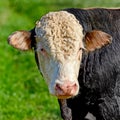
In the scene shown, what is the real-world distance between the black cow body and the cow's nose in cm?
87

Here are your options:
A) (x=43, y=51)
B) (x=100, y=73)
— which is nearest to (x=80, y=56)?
(x=43, y=51)

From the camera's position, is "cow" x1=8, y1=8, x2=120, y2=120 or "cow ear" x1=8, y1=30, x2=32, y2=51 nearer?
"cow" x1=8, y1=8, x2=120, y2=120

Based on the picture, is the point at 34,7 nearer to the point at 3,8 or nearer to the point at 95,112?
the point at 3,8

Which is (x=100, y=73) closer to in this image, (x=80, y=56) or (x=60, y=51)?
(x=80, y=56)

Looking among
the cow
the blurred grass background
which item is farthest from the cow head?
the blurred grass background

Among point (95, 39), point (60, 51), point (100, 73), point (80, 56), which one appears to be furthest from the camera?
point (100, 73)

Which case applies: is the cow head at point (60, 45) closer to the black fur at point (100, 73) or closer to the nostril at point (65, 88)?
the nostril at point (65, 88)

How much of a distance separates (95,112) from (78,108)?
20 centimetres

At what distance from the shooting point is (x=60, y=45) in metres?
6.59

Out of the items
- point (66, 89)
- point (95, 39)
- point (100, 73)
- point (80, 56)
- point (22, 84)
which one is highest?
point (95, 39)

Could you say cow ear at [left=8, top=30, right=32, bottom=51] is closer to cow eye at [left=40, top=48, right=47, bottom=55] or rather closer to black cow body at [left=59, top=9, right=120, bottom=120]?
cow eye at [left=40, top=48, right=47, bottom=55]

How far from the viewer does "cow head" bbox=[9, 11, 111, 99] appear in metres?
6.43

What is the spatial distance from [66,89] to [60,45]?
0.48 metres

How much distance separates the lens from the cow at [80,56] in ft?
21.6
